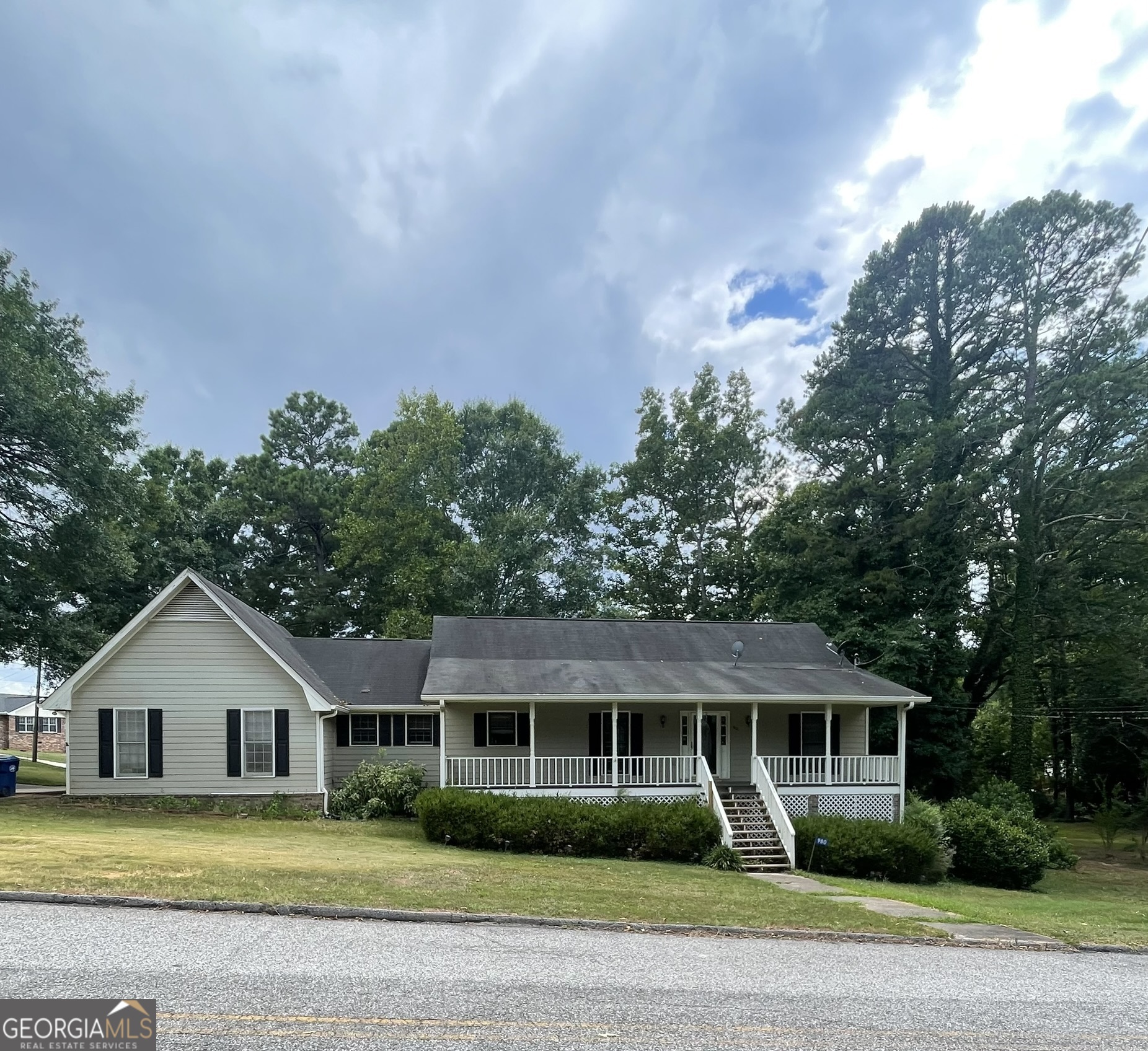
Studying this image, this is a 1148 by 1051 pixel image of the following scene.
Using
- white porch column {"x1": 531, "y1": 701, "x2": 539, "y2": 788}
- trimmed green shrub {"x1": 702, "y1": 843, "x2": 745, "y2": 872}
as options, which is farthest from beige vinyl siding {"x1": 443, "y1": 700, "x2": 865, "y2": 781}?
trimmed green shrub {"x1": 702, "y1": 843, "x2": 745, "y2": 872}

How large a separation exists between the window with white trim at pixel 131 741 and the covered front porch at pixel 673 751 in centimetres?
707

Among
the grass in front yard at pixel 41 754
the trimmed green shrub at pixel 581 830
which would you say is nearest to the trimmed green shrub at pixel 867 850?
the trimmed green shrub at pixel 581 830

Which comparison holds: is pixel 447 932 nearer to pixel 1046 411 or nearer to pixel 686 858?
pixel 686 858

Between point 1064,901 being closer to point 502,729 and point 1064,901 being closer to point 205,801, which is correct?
point 502,729

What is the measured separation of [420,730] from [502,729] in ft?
7.85

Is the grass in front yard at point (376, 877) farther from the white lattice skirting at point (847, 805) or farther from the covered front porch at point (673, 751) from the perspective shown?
the white lattice skirting at point (847, 805)

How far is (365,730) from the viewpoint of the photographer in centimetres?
1998

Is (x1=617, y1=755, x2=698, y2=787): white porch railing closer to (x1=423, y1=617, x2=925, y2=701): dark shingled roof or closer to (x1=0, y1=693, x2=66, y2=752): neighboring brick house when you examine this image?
(x1=423, y1=617, x2=925, y2=701): dark shingled roof

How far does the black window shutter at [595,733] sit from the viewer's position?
64.6 ft

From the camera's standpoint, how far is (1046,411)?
25.1m

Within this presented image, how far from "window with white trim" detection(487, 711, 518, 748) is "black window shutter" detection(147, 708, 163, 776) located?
773cm

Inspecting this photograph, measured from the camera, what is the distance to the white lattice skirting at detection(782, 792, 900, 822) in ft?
58.6

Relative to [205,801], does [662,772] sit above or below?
above

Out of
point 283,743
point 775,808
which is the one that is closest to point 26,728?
point 283,743
